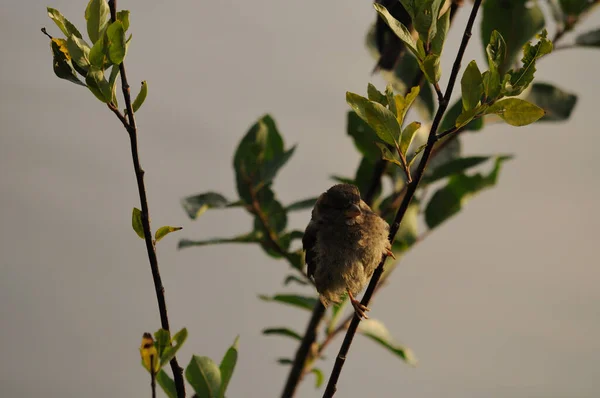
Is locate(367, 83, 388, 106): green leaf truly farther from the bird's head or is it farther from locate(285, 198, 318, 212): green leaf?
locate(285, 198, 318, 212): green leaf

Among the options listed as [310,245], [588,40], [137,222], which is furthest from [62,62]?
[588,40]

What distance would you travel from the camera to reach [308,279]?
6.10 feet

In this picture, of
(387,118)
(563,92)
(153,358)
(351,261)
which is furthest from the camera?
(563,92)

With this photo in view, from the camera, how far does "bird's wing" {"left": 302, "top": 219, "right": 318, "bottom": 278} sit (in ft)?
5.94

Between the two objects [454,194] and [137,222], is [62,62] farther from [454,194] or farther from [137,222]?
[454,194]

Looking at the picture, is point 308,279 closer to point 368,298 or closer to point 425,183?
point 425,183

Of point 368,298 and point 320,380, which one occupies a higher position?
point 368,298

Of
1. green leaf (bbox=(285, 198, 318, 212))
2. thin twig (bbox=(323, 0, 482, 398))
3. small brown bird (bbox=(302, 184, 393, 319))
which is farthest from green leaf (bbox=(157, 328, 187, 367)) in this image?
green leaf (bbox=(285, 198, 318, 212))

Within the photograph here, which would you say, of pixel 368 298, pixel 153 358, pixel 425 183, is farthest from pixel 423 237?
pixel 153 358

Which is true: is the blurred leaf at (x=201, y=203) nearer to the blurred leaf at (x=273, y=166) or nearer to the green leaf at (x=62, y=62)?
the blurred leaf at (x=273, y=166)

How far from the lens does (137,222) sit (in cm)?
91

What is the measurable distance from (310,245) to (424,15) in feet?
3.29

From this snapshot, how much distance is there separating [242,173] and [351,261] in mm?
386

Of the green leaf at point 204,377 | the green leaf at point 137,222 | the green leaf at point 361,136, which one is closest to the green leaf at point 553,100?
the green leaf at point 361,136
